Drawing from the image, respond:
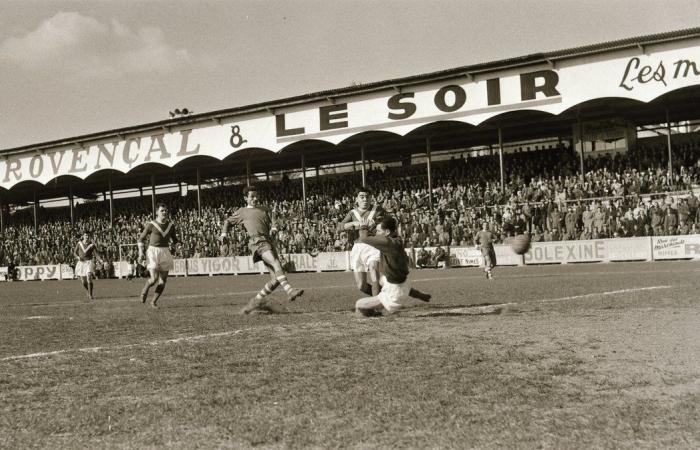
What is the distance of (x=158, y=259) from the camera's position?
1382 cm

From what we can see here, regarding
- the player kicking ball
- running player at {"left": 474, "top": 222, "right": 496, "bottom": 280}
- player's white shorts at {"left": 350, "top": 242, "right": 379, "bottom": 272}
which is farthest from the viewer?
running player at {"left": 474, "top": 222, "right": 496, "bottom": 280}

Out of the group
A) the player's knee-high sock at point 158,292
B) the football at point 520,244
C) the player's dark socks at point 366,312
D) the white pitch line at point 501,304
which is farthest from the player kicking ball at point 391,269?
the football at point 520,244

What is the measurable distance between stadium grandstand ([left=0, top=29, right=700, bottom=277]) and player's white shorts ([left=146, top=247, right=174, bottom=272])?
13693 millimetres

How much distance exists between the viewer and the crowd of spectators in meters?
28.9

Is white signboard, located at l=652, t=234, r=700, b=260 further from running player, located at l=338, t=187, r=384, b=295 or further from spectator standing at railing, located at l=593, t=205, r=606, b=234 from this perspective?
running player, located at l=338, t=187, r=384, b=295

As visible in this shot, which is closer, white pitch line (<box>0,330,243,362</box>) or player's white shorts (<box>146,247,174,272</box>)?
white pitch line (<box>0,330,243,362</box>)

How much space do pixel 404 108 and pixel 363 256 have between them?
2597 centimetres

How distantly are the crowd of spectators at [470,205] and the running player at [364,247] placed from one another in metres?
9.87

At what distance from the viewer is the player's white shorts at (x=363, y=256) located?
34.6 ft

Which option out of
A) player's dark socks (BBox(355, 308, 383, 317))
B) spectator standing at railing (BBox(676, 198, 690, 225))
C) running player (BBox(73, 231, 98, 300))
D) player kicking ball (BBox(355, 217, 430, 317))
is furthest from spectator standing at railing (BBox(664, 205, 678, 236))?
player kicking ball (BBox(355, 217, 430, 317))

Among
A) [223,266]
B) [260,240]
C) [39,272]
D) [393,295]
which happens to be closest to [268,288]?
[260,240]

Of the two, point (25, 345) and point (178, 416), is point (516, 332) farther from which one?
point (25, 345)

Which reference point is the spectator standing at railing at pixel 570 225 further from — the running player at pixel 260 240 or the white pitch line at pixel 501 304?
the running player at pixel 260 240

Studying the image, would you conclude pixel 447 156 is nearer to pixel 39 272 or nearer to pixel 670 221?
pixel 670 221
